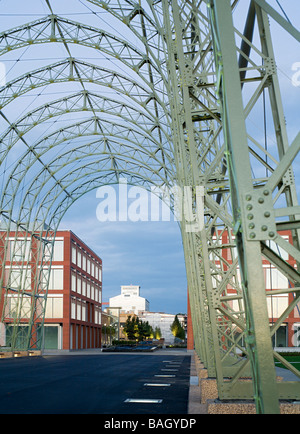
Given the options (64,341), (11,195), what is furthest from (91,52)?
(64,341)

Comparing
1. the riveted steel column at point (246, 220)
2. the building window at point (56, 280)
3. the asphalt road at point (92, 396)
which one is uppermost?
the building window at point (56, 280)

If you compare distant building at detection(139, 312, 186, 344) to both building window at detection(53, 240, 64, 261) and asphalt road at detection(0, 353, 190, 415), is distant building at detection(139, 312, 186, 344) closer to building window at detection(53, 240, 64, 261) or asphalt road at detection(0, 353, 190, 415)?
building window at detection(53, 240, 64, 261)

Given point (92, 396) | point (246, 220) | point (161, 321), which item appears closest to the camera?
point (246, 220)

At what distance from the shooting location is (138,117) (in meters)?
39.8

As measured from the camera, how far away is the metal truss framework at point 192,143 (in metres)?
4.21

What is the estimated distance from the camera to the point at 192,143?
10898 millimetres

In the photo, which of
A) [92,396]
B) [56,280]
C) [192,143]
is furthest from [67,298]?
[192,143]

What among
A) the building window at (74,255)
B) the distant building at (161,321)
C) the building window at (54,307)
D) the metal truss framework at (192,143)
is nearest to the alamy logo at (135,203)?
the metal truss framework at (192,143)

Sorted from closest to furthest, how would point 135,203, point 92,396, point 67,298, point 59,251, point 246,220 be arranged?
1. point 246,220
2. point 92,396
3. point 135,203
4. point 67,298
5. point 59,251

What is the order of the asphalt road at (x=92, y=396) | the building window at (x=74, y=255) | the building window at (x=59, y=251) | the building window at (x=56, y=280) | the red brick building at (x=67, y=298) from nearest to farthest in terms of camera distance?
the asphalt road at (x=92, y=396) → the red brick building at (x=67, y=298) → the building window at (x=56, y=280) → the building window at (x=59, y=251) → the building window at (x=74, y=255)

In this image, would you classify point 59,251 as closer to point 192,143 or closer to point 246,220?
point 192,143

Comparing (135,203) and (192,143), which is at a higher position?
(135,203)

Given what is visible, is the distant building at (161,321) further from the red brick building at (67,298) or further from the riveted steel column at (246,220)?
the riveted steel column at (246,220)

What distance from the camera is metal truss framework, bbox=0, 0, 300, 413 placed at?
4207 millimetres
